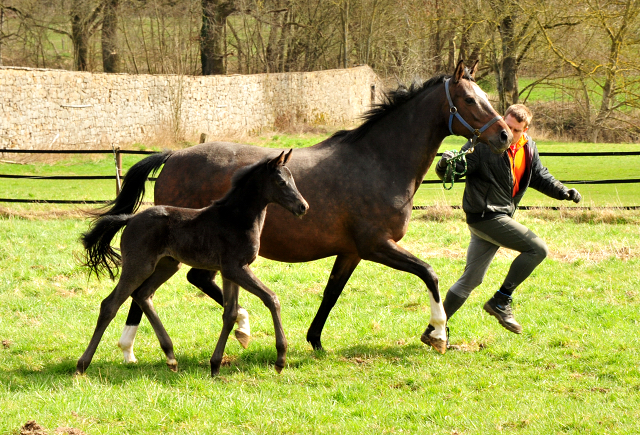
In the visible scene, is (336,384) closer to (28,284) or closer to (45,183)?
(28,284)

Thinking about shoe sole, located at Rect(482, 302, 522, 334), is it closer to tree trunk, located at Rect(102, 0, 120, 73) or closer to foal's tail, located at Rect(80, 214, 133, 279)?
foal's tail, located at Rect(80, 214, 133, 279)

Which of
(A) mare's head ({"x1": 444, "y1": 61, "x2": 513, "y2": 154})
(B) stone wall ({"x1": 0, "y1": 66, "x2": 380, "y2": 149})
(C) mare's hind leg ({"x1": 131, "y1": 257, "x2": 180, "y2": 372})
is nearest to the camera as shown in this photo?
(C) mare's hind leg ({"x1": 131, "y1": 257, "x2": 180, "y2": 372})

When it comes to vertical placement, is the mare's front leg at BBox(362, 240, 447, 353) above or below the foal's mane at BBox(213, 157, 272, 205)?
below

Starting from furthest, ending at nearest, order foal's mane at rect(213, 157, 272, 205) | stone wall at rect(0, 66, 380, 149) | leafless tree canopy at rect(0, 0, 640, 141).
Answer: leafless tree canopy at rect(0, 0, 640, 141)
stone wall at rect(0, 66, 380, 149)
foal's mane at rect(213, 157, 272, 205)

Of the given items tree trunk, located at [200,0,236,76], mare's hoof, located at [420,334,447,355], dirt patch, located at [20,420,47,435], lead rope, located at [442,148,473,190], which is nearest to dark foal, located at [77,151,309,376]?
dirt patch, located at [20,420,47,435]

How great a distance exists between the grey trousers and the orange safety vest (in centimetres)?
37

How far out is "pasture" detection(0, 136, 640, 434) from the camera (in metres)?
4.04

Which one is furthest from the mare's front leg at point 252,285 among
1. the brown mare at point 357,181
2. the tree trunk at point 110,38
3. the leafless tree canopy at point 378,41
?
the tree trunk at point 110,38

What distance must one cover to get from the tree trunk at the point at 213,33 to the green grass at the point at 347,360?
19.0 metres

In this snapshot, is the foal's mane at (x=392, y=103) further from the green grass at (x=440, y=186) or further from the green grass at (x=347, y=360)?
the green grass at (x=440, y=186)

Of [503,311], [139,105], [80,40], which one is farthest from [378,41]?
[503,311]

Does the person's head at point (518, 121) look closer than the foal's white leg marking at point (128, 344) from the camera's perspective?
No

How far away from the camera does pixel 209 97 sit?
80.2ft

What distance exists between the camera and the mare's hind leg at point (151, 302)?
498cm
